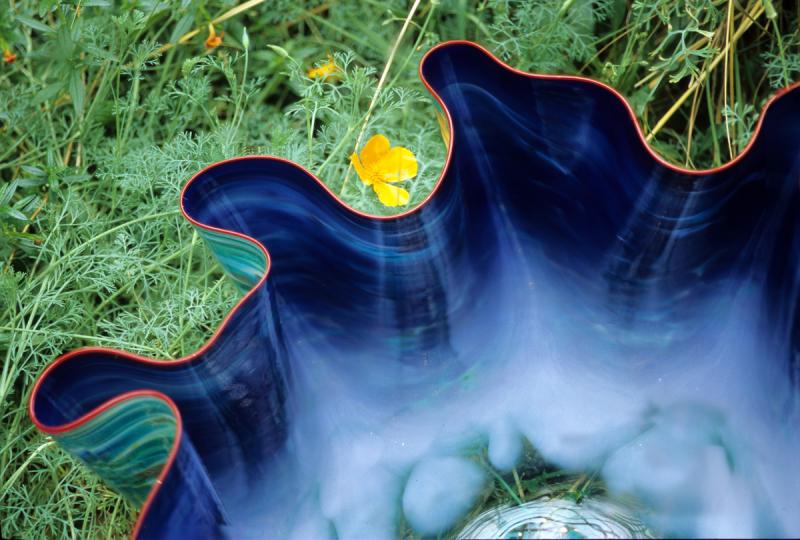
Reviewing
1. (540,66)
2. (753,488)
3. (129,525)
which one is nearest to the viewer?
(753,488)

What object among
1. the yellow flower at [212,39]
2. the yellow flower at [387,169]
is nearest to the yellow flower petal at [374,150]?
the yellow flower at [387,169]

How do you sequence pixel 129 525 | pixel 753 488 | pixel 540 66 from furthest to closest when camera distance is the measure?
1. pixel 540 66
2. pixel 129 525
3. pixel 753 488

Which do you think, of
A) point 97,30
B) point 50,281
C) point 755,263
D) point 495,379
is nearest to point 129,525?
point 50,281

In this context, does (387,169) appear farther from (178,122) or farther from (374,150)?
(178,122)

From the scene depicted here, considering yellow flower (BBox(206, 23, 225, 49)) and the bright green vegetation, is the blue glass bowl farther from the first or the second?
yellow flower (BBox(206, 23, 225, 49))

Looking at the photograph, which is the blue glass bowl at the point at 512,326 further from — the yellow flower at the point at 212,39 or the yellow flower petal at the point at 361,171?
the yellow flower at the point at 212,39

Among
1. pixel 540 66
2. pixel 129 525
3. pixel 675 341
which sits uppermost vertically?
pixel 540 66

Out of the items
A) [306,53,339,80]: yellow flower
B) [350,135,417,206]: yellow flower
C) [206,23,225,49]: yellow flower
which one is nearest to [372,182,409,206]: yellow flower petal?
[350,135,417,206]: yellow flower

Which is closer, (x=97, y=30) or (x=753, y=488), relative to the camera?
(x=753, y=488)

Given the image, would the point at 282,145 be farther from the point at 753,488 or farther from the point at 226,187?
the point at 753,488

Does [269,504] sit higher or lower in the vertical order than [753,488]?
lower
